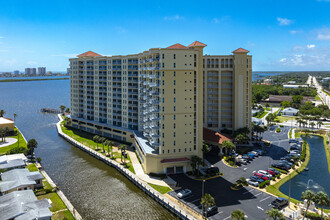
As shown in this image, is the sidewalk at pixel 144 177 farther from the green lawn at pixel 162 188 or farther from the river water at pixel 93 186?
the river water at pixel 93 186

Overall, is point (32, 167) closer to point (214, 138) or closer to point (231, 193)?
point (231, 193)

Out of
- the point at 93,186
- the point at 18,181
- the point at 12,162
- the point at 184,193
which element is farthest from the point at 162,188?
the point at 12,162

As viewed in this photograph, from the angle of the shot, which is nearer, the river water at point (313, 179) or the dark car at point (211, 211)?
the dark car at point (211, 211)

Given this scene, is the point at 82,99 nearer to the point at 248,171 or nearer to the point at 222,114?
the point at 222,114

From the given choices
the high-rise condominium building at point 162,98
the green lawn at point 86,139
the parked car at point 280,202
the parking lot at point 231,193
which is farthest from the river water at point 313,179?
the green lawn at point 86,139

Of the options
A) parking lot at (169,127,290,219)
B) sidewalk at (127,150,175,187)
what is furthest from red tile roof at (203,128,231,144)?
sidewalk at (127,150,175,187)

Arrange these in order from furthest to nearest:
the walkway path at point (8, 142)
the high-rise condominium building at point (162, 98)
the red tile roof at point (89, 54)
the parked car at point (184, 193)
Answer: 1. the red tile roof at point (89, 54)
2. the walkway path at point (8, 142)
3. the high-rise condominium building at point (162, 98)
4. the parked car at point (184, 193)

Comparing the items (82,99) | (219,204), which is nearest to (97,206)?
(219,204)
